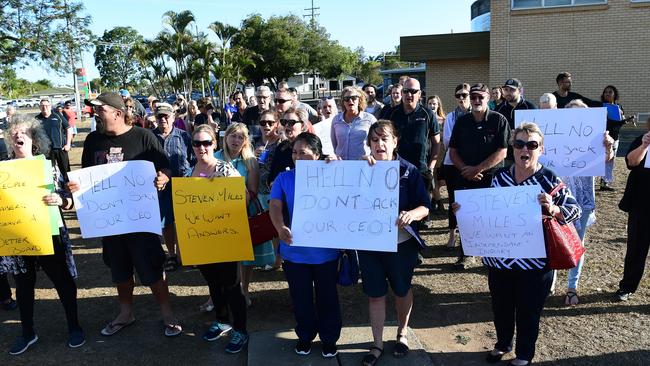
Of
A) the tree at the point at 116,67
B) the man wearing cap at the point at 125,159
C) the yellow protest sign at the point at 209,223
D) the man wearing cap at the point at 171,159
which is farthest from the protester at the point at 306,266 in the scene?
the tree at the point at 116,67

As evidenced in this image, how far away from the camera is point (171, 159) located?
5910mm

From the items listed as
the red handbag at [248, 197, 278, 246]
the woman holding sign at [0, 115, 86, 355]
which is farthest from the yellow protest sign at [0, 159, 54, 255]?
the red handbag at [248, 197, 278, 246]

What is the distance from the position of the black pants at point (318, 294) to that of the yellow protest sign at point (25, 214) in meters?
1.96

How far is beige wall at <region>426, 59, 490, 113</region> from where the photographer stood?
761 inches

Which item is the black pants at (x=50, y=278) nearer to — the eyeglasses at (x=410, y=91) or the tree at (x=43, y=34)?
the eyeglasses at (x=410, y=91)

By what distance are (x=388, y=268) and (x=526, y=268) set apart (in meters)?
0.94

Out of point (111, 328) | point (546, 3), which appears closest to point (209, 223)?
point (111, 328)

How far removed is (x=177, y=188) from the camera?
3.77m

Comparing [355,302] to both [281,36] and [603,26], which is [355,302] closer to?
[603,26]

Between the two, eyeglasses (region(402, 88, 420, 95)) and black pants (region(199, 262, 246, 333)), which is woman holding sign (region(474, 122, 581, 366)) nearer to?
black pants (region(199, 262, 246, 333))

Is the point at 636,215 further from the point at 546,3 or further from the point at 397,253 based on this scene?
the point at 546,3

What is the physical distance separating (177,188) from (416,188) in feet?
5.98

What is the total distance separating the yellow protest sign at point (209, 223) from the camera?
3.76m

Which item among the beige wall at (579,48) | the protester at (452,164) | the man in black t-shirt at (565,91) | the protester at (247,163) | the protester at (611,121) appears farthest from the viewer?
the beige wall at (579,48)
